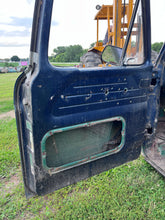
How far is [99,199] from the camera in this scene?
2258 mm

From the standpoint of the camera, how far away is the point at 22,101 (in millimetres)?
1479

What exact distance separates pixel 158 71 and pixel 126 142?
817mm

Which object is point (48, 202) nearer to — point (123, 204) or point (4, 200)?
point (4, 200)

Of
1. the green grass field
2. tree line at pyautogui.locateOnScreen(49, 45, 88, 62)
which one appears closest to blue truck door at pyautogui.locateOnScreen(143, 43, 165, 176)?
the green grass field

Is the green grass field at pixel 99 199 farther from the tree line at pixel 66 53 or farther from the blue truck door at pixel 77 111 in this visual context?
the tree line at pixel 66 53

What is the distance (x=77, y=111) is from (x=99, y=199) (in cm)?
133

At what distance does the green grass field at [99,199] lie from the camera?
6.86 ft

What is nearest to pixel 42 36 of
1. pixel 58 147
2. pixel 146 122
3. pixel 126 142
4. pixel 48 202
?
pixel 58 147

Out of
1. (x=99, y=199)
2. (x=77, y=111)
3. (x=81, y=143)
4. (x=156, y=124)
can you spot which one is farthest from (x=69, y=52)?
(x=99, y=199)

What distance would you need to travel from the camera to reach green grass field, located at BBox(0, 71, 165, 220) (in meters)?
2.09

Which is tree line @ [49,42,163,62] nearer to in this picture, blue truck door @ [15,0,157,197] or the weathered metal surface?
blue truck door @ [15,0,157,197]

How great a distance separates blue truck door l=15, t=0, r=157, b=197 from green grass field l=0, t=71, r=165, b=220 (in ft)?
2.15

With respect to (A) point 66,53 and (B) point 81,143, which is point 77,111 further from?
(A) point 66,53

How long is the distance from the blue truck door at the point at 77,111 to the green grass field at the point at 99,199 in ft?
2.15
